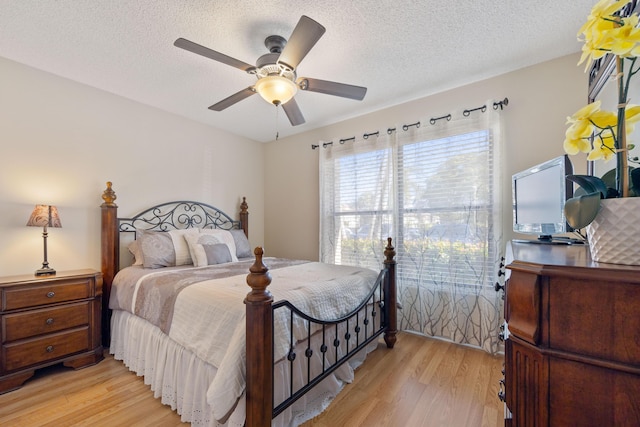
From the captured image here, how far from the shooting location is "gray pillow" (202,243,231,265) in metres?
2.81

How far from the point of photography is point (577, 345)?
52 cm

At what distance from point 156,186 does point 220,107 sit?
1.52 meters

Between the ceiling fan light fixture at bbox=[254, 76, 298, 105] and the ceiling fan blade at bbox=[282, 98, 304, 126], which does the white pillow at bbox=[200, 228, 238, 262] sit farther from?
the ceiling fan light fixture at bbox=[254, 76, 298, 105]

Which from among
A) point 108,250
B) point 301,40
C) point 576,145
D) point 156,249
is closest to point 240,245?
point 156,249

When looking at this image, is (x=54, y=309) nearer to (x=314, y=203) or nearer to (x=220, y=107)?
(x=220, y=107)

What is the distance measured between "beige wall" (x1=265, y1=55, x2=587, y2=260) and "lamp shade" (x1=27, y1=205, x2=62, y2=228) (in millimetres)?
2543

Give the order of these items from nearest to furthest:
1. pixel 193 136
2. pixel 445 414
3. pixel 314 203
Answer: pixel 445 414, pixel 193 136, pixel 314 203

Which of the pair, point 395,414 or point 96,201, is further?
point 96,201

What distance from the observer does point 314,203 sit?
3836mm

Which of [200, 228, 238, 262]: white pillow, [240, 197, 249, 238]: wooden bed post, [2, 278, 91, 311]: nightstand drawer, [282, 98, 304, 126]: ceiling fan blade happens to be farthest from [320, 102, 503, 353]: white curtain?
[2, 278, 91, 311]: nightstand drawer

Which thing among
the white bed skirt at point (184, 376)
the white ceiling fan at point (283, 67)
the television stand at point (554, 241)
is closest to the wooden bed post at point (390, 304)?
the white bed skirt at point (184, 376)

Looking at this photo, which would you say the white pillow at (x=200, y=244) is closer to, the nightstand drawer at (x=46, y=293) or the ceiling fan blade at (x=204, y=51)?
the nightstand drawer at (x=46, y=293)

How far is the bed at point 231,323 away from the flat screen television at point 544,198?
1.13 meters

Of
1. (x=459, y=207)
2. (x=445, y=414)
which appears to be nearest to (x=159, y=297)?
(x=445, y=414)
